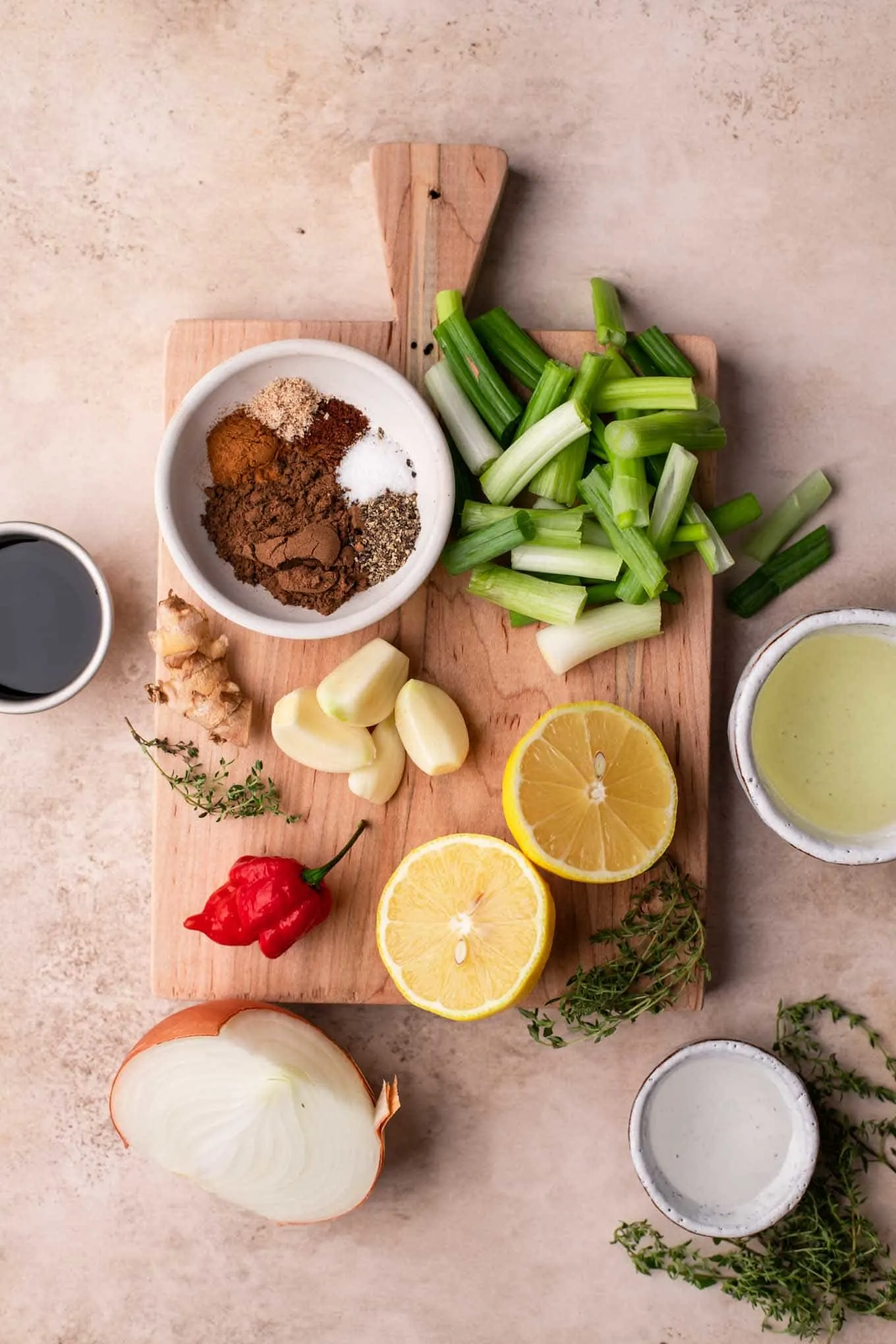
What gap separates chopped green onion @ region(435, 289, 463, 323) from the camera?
1.68 metres

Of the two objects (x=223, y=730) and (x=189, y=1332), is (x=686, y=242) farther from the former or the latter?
(x=189, y=1332)

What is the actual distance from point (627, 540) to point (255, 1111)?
109 centimetres

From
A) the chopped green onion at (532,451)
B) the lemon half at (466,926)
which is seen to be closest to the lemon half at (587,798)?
the lemon half at (466,926)


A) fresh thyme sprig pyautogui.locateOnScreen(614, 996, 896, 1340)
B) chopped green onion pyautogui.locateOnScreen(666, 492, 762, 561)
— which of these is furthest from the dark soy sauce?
fresh thyme sprig pyautogui.locateOnScreen(614, 996, 896, 1340)

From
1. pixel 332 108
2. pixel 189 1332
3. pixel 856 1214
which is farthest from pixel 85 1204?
pixel 332 108

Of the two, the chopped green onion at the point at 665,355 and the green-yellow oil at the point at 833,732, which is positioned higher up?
the chopped green onion at the point at 665,355

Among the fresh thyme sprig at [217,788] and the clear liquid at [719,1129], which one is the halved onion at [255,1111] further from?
the clear liquid at [719,1129]

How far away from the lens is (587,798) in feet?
5.21

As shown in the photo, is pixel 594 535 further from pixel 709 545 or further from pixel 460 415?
pixel 460 415

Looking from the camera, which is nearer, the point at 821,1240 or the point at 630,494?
the point at 630,494

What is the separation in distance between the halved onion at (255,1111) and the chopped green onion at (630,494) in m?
0.98

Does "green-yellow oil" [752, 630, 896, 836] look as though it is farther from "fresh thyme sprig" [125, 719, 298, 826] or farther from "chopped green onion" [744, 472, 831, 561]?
"fresh thyme sprig" [125, 719, 298, 826]

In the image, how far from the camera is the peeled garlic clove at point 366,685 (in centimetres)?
166

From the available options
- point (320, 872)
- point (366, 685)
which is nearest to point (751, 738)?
point (366, 685)
